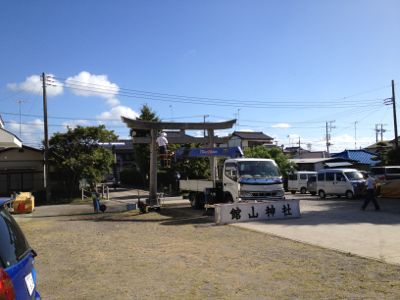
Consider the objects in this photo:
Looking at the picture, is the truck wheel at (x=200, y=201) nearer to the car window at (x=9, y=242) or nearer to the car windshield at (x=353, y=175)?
the car windshield at (x=353, y=175)

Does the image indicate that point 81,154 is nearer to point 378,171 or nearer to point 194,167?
point 194,167

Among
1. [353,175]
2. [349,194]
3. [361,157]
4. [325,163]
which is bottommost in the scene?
[349,194]

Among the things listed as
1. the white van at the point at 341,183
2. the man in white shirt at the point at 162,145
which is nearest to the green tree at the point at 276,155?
the white van at the point at 341,183

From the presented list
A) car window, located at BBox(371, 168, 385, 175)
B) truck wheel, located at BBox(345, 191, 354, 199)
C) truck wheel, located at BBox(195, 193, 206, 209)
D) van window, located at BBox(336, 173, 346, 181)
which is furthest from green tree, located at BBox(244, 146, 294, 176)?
truck wheel, located at BBox(195, 193, 206, 209)

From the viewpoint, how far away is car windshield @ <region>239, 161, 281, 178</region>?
19.3 metres

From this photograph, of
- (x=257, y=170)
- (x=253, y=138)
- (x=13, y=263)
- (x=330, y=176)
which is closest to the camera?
(x=13, y=263)

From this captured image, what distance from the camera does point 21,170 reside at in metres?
39.0

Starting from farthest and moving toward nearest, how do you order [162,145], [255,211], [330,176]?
[330,176] → [162,145] → [255,211]

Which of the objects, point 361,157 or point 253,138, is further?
point 253,138

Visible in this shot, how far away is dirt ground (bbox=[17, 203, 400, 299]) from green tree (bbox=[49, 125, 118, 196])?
2224cm

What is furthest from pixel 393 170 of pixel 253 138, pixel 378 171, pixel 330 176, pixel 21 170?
pixel 253 138

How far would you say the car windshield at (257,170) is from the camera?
19312 mm

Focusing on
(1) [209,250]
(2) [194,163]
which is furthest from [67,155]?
(1) [209,250]

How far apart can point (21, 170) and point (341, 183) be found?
26.6 meters
